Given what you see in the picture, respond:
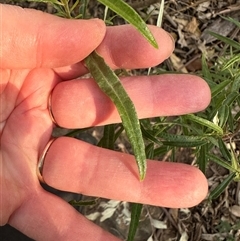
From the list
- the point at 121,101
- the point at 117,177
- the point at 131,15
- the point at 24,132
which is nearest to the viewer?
the point at 131,15

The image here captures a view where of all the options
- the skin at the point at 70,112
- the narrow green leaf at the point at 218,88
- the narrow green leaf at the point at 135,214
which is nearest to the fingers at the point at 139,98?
the skin at the point at 70,112

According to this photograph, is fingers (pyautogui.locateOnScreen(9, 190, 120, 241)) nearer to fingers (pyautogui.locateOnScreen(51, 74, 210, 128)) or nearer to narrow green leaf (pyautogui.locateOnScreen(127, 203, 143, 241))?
narrow green leaf (pyautogui.locateOnScreen(127, 203, 143, 241))

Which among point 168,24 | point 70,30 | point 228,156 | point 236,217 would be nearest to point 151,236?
point 236,217

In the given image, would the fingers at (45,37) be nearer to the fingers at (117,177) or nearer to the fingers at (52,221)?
the fingers at (117,177)

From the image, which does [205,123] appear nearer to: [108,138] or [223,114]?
[223,114]

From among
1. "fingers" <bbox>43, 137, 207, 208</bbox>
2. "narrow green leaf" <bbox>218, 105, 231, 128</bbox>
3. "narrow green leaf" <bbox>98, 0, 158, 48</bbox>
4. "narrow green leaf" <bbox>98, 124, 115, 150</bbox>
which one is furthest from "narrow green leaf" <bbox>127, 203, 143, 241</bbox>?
"narrow green leaf" <bbox>98, 0, 158, 48</bbox>

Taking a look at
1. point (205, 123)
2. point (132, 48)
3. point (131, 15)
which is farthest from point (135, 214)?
point (131, 15)
